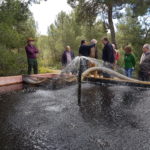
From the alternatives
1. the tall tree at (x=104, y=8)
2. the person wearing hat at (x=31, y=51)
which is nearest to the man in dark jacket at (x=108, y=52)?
the person wearing hat at (x=31, y=51)

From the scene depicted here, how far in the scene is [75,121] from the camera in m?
4.58

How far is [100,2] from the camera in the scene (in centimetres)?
1909

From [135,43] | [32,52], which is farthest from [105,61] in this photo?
[135,43]

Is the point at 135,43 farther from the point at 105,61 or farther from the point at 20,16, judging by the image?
the point at 105,61

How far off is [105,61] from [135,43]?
15.4 metres

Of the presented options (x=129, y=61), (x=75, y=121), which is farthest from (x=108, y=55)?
(x=75, y=121)

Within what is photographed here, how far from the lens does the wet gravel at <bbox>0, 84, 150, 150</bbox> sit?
3592 mm

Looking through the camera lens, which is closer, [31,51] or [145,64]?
[145,64]

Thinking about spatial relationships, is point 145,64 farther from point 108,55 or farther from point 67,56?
point 67,56

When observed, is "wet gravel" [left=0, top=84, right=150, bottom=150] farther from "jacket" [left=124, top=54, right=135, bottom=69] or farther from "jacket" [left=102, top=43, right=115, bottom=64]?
"jacket" [left=124, top=54, right=135, bottom=69]

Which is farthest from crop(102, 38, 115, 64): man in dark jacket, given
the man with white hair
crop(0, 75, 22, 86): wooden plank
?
crop(0, 75, 22, 86): wooden plank

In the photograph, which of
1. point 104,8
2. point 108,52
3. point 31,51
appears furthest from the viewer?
point 104,8

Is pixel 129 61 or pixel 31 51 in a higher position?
pixel 31 51

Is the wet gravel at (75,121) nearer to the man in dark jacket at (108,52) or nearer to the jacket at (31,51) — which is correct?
the man in dark jacket at (108,52)
